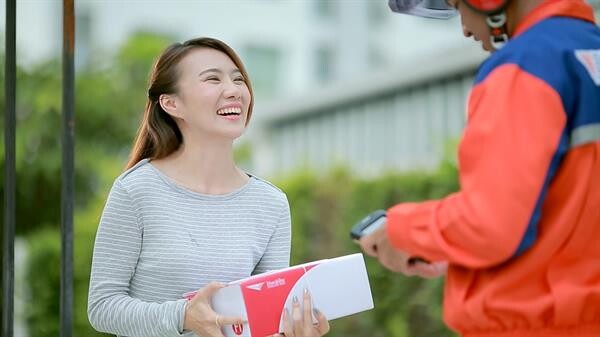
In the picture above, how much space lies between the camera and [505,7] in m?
2.12

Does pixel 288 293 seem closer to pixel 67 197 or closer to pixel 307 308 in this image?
pixel 307 308

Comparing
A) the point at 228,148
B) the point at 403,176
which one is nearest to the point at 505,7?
the point at 228,148

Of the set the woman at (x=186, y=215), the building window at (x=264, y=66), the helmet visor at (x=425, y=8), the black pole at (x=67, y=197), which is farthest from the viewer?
the building window at (x=264, y=66)

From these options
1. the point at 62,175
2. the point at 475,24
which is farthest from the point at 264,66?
the point at 475,24

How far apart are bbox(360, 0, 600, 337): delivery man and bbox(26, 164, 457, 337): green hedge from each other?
5818mm

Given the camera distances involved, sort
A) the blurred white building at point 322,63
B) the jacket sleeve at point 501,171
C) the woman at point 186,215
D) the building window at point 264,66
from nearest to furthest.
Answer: the jacket sleeve at point 501,171 → the woman at point 186,215 → the blurred white building at point 322,63 → the building window at point 264,66

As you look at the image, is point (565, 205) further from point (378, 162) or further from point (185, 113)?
point (378, 162)

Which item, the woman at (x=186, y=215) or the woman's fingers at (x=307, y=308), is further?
the woman at (x=186, y=215)

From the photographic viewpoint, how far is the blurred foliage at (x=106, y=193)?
8.67 metres

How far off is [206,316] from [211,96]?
0.56 metres

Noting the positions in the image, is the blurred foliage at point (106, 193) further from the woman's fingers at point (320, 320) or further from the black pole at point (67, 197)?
the woman's fingers at point (320, 320)

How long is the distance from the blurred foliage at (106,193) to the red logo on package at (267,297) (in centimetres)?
470

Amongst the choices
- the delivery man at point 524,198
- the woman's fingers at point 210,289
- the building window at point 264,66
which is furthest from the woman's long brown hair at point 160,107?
the building window at point 264,66

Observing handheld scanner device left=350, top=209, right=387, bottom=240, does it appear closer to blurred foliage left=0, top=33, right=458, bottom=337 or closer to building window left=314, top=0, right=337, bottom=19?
blurred foliage left=0, top=33, right=458, bottom=337
